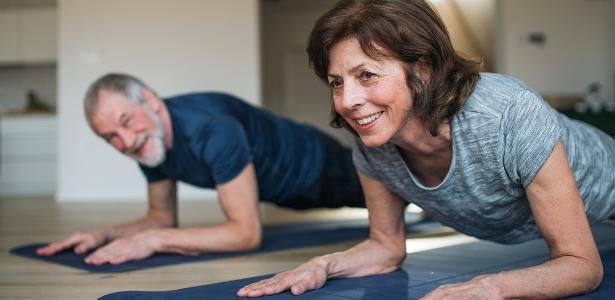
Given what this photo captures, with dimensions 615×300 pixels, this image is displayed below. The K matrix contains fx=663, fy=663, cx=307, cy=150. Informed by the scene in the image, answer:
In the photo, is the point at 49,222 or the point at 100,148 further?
the point at 100,148

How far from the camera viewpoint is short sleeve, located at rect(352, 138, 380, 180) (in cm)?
169

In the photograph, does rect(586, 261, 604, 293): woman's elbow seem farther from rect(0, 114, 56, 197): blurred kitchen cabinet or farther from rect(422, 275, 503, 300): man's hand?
rect(0, 114, 56, 197): blurred kitchen cabinet

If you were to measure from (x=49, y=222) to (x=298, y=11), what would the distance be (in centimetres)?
680

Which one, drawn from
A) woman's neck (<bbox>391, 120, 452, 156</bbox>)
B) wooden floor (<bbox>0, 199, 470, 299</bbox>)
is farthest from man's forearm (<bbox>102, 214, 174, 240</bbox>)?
woman's neck (<bbox>391, 120, 452, 156</bbox>)

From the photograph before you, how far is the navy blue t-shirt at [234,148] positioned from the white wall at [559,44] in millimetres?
4563

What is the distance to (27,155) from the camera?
26.2 ft

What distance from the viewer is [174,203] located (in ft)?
9.41

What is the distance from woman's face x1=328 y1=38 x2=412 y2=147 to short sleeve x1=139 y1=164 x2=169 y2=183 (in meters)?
1.48

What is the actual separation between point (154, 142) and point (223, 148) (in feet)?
0.88

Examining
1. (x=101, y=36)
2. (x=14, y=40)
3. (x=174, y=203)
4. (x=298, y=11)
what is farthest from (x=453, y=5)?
(x=174, y=203)

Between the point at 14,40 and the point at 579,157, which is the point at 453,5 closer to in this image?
A: the point at 14,40

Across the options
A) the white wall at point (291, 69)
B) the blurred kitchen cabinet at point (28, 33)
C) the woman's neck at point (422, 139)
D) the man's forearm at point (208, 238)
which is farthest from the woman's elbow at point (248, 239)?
the white wall at point (291, 69)

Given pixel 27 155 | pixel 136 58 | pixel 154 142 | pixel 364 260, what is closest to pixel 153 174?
pixel 154 142

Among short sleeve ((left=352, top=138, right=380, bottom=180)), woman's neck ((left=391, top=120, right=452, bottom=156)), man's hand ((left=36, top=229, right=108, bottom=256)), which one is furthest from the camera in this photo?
man's hand ((left=36, top=229, right=108, bottom=256))
